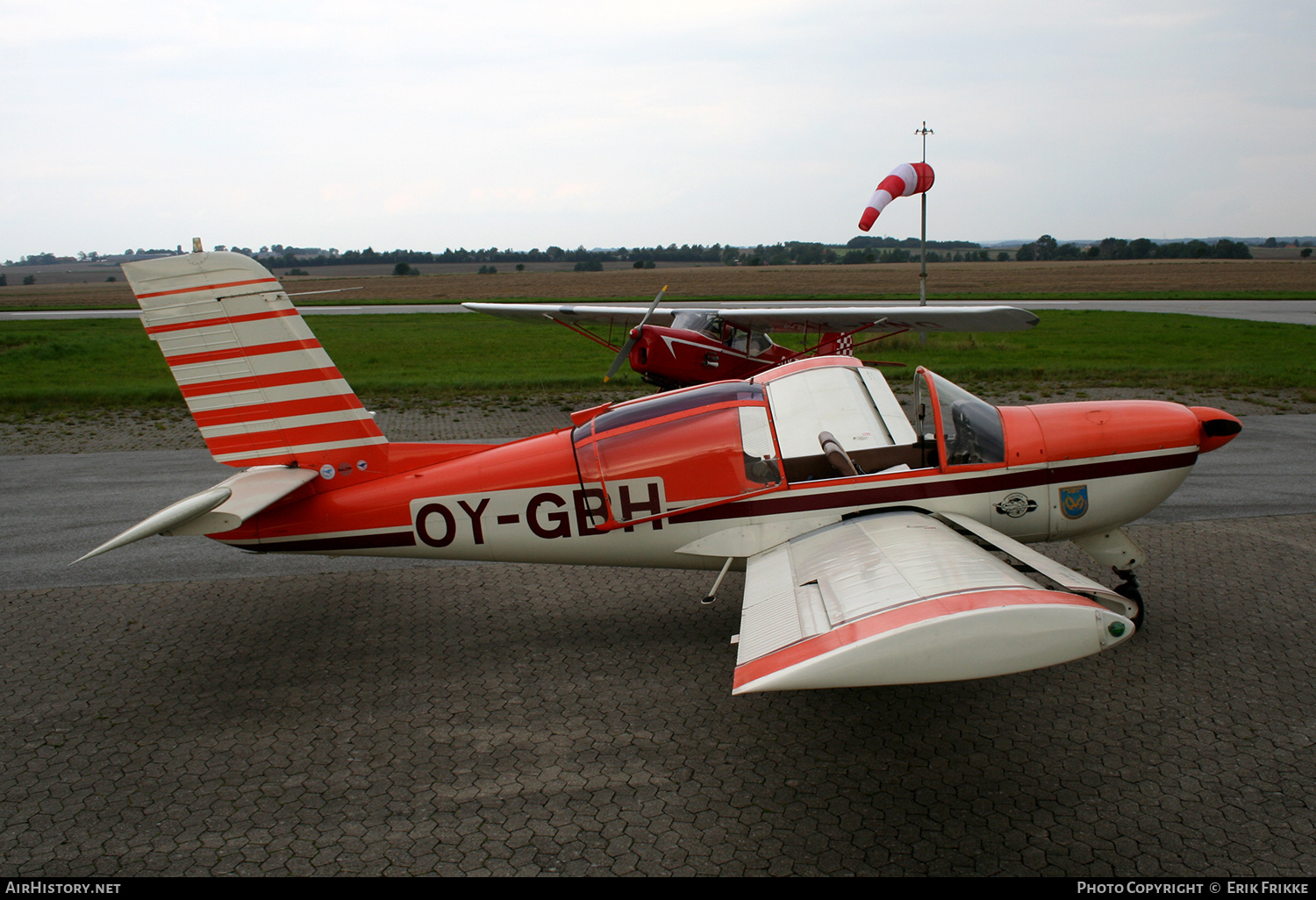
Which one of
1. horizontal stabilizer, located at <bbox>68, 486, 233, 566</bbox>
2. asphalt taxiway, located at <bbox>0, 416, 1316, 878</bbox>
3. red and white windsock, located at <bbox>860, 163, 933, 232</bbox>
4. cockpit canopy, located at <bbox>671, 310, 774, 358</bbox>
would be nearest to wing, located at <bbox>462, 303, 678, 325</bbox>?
cockpit canopy, located at <bbox>671, 310, 774, 358</bbox>

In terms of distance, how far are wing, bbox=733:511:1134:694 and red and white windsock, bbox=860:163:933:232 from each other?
12.7m

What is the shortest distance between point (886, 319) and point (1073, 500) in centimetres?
1092

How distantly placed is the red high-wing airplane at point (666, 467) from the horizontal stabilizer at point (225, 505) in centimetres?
2

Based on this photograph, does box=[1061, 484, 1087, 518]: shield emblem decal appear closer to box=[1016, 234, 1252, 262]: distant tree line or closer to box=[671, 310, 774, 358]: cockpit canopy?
box=[671, 310, 774, 358]: cockpit canopy

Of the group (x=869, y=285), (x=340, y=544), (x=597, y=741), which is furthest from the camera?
(x=869, y=285)

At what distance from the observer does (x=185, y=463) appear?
12570 mm

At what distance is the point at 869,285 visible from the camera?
68562 mm

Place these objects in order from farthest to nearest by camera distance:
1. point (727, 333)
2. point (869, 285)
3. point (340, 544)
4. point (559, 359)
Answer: point (869, 285) → point (559, 359) → point (727, 333) → point (340, 544)

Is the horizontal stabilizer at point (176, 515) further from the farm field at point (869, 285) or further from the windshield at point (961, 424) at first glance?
the farm field at point (869, 285)

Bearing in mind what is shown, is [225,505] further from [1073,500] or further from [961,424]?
[1073,500]

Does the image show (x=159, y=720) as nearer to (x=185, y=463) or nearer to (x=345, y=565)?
(x=345, y=565)

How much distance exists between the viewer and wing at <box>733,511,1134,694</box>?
12.0 ft

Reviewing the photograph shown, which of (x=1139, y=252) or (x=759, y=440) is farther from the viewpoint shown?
(x=1139, y=252)

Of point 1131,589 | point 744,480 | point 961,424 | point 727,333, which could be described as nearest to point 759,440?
point 744,480
